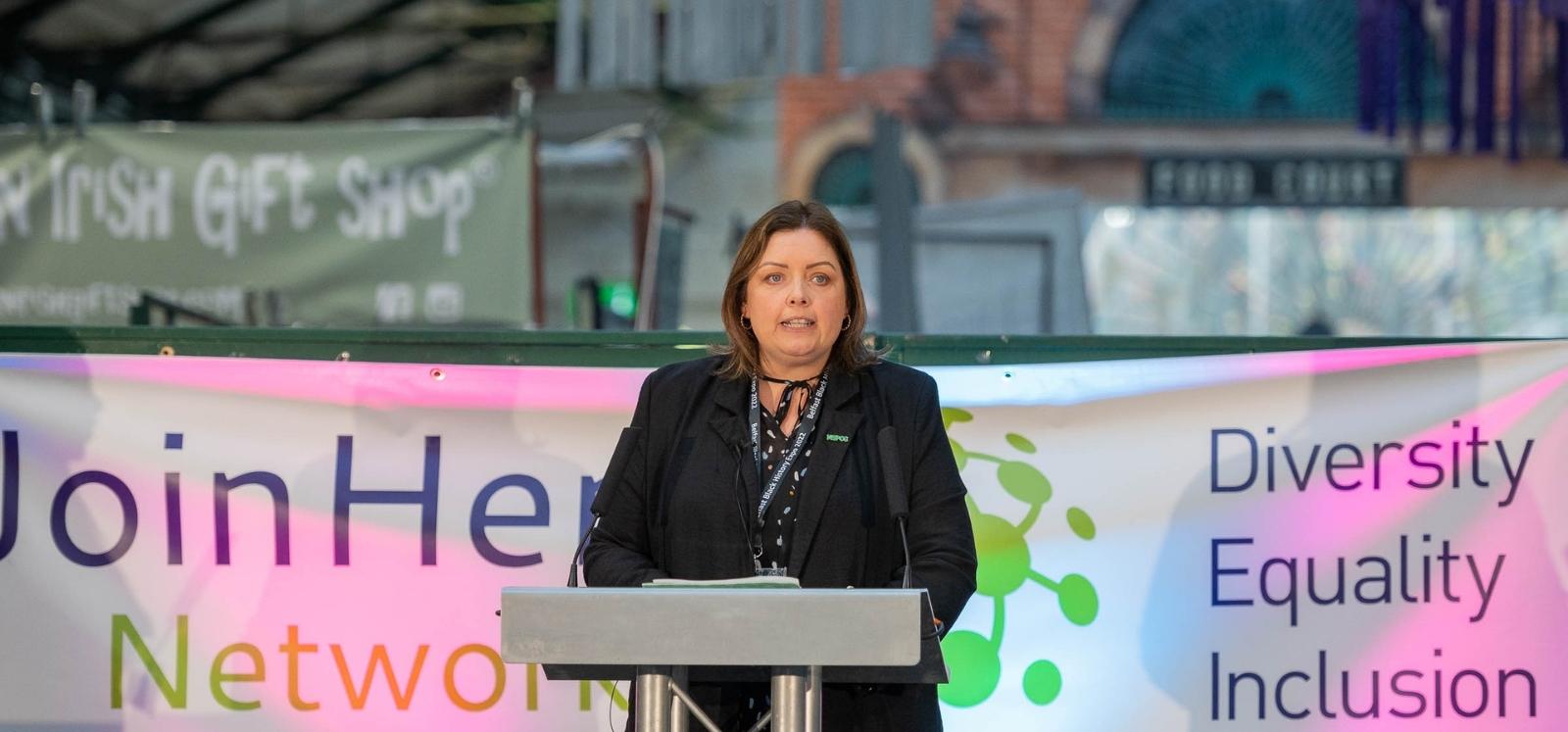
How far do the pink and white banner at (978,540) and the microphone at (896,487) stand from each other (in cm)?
117

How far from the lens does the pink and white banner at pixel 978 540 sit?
4074 mm

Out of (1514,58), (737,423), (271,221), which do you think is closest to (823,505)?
(737,423)

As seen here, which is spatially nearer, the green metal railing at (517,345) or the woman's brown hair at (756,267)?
the woman's brown hair at (756,267)

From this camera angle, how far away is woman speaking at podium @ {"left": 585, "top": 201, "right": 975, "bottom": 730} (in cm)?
296

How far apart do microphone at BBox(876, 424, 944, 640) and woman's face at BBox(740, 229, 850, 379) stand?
20 centimetres

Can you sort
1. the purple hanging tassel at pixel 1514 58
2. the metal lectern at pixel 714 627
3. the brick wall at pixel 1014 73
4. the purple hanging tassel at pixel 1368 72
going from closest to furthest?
1. the metal lectern at pixel 714 627
2. the purple hanging tassel at pixel 1514 58
3. the purple hanging tassel at pixel 1368 72
4. the brick wall at pixel 1014 73

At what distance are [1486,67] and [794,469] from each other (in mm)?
6187

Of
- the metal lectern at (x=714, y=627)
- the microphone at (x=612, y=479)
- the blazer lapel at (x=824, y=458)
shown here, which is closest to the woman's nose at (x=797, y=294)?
the blazer lapel at (x=824, y=458)

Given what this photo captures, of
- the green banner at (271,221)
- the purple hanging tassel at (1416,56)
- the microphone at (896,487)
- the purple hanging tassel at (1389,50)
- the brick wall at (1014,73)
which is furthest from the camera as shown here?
the brick wall at (1014,73)

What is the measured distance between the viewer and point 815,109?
16.3 m

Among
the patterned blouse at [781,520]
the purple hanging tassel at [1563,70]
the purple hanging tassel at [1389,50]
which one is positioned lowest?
the patterned blouse at [781,520]

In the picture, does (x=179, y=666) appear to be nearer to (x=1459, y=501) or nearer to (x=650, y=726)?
(x=650, y=726)

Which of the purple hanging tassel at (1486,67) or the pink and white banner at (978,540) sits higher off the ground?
the purple hanging tassel at (1486,67)

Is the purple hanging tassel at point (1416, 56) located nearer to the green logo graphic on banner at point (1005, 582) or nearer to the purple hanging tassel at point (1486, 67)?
the purple hanging tassel at point (1486, 67)
